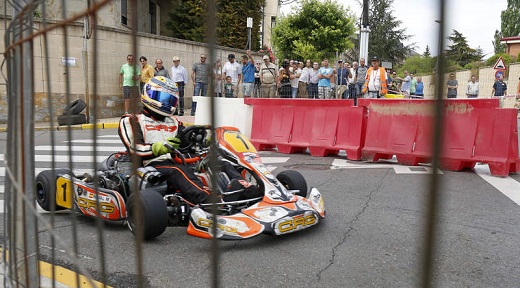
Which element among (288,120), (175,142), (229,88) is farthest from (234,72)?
(175,142)

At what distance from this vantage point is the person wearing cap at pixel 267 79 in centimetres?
1330

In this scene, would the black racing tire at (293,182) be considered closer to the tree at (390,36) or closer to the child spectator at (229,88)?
the tree at (390,36)

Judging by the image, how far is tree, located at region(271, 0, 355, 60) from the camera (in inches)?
1056

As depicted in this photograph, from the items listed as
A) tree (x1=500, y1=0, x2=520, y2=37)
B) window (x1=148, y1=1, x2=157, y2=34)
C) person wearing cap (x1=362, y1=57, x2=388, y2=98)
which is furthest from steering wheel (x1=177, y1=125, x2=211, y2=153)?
tree (x1=500, y1=0, x2=520, y2=37)

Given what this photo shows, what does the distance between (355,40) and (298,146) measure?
955 inches

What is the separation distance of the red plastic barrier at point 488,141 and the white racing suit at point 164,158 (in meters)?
3.67

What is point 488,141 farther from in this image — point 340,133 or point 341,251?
point 341,251

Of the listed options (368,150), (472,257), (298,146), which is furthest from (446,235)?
(298,146)

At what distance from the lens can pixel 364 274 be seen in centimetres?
291

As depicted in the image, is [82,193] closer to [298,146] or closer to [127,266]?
[127,266]

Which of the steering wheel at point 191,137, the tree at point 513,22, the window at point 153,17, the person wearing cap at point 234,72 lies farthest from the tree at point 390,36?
the tree at point 513,22

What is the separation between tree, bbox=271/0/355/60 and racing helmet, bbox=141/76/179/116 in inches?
911

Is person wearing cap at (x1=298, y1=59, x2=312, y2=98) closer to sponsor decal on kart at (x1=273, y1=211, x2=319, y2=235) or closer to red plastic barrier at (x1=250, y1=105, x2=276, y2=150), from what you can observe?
red plastic barrier at (x1=250, y1=105, x2=276, y2=150)

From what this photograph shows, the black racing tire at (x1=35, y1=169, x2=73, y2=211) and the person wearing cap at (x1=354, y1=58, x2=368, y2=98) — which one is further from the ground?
the person wearing cap at (x1=354, y1=58, x2=368, y2=98)
